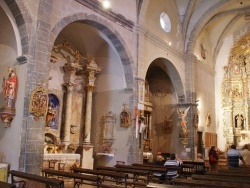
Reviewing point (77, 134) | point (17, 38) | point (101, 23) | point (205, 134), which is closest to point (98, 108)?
point (77, 134)

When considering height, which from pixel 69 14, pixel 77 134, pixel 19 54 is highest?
pixel 69 14

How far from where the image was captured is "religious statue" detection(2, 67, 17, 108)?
765 centimetres

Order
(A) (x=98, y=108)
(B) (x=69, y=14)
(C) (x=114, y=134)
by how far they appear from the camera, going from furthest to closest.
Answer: (A) (x=98, y=108), (C) (x=114, y=134), (B) (x=69, y=14)

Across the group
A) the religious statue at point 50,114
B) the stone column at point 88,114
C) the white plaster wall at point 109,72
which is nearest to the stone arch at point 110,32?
the white plaster wall at point 109,72

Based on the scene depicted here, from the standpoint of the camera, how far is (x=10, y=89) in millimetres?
7676

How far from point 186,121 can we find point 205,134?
2.79 metres

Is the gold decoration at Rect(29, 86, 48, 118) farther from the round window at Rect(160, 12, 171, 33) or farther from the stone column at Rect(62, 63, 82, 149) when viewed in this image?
the round window at Rect(160, 12, 171, 33)

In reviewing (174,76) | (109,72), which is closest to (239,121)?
Result: (174,76)

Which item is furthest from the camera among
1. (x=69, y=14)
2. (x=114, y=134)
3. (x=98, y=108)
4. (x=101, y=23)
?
(x=98, y=108)

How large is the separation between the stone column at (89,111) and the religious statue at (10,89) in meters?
4.82

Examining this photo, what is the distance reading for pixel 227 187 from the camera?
15.0ft

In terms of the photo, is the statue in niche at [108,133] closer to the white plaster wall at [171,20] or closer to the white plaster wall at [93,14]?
the white plaster wall at [93,14]

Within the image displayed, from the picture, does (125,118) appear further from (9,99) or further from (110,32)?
(9,99)

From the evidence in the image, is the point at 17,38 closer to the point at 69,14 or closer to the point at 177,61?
the point at 69,14
